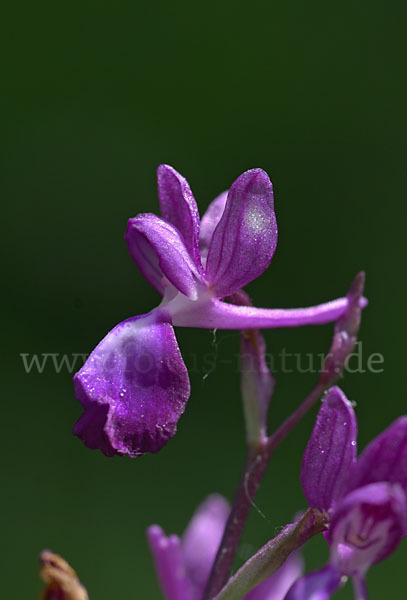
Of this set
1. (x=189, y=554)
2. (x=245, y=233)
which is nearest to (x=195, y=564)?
(x=189, y=554)

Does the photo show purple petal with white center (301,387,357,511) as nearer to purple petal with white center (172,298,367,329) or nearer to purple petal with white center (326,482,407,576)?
purple petal with white center (326,482,407,576)

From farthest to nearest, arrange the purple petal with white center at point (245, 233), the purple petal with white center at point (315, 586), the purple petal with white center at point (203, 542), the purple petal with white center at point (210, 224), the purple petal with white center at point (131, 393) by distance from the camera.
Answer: the purple petal with white center at point (203, 542) < the purple petal with white center at point (210, 224) < the purple petal with white center at point (245, 233) < the purple petal with white center at point (131, 393) < the purple petal with white center at point (315, 586)

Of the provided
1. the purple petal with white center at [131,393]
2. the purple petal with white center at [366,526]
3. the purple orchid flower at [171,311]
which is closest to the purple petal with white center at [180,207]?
the purple orchid flower at [171,311]

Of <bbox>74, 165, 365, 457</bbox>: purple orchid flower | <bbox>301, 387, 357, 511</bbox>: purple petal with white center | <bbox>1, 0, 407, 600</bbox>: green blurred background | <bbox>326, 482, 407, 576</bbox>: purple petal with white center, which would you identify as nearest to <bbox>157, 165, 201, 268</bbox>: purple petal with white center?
<bbox>74, 165, 365, 457</bbox>: purple orchid flower

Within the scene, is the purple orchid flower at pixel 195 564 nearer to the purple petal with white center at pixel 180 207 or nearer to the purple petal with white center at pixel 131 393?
the purple petal with white center at pixel 131 393

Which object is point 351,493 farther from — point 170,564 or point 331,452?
point 170,564

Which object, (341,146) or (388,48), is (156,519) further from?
(388,48)

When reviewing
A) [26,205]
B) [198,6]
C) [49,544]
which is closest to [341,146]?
[198,6]
